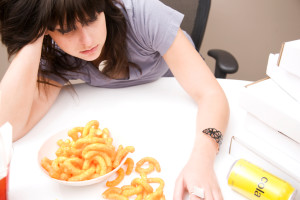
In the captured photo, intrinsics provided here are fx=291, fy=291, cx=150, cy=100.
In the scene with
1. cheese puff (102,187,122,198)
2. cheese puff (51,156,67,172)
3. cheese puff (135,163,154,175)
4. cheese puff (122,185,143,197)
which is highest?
cheese puff (51,156,67,172)

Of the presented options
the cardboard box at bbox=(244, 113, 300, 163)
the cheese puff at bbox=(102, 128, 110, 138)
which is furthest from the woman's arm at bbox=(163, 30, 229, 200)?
the cheese puff at bbox=(102, 128, 110, 138)

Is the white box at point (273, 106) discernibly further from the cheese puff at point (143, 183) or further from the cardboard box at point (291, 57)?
the cheese puff at point (143, 183)

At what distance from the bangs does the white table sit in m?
0.27

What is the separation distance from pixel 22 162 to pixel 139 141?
0.95 feet

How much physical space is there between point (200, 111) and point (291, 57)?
31 cm

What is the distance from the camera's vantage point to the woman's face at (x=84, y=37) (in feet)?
2.37

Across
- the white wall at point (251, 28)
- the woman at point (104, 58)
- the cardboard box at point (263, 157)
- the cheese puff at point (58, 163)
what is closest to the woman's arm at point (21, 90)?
the woman at point (104, 58)

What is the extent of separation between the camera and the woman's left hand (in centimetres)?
59

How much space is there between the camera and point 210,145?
2.26 ft

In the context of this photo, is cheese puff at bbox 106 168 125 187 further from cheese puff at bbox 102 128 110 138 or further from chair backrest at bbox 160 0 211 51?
chair backrest at bbox 160 0 211 51

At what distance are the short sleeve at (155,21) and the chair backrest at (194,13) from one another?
35 cm

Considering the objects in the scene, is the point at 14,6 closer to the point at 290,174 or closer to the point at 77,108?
the point at 77,108

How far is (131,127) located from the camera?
2.63ft

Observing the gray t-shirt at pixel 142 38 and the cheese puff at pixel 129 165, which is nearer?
the cheese puff at pixel 129 165
